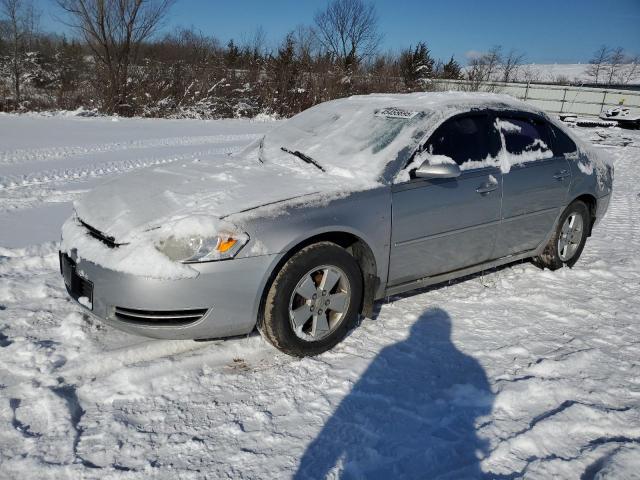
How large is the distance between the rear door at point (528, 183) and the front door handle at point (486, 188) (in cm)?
12

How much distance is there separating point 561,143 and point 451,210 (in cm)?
171

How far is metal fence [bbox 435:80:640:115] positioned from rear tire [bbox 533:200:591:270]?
868 inches

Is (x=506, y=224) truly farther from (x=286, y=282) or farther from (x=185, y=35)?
(x=185, y=35)

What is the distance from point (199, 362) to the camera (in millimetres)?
2928

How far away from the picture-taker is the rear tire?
4578mm

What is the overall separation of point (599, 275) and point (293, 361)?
3.40m

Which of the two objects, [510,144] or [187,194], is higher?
[510,144]

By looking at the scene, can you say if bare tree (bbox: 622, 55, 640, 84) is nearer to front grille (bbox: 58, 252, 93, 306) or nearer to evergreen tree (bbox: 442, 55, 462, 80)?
evergreen tree (bbox: 442, 55, 462, 80)

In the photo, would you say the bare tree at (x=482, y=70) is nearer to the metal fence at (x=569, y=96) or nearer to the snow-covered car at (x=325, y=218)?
the metal fence at (x=569, y=96)

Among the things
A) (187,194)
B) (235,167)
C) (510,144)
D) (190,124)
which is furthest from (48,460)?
(190,124)

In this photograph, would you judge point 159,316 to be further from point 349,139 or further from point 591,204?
point 591,204

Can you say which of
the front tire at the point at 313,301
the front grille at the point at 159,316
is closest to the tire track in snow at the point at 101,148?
the front grille at the point at 159,316

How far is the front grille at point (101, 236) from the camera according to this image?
107 inches

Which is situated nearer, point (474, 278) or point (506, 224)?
point (506, 224)
